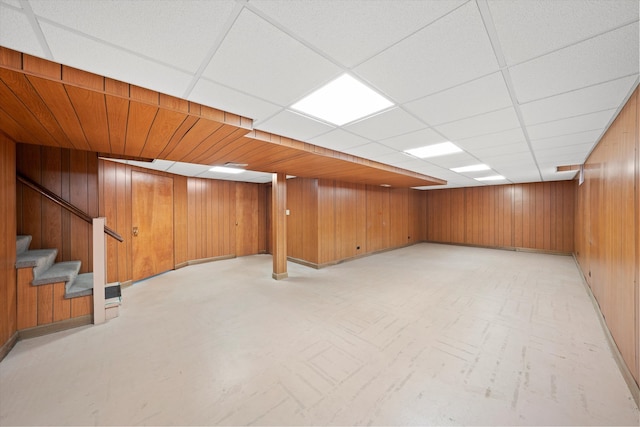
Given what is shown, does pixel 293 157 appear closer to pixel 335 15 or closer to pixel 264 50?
pixel 264 50

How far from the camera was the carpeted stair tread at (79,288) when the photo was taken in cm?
294

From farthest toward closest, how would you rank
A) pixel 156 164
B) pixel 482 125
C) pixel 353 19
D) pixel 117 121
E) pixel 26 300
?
pixel 156 164
pixel 26 300
pixel 482 125
pixel 117 121
pixel 353 19

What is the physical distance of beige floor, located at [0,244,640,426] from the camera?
5.64 feet

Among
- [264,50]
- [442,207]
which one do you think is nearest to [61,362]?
[264,50]

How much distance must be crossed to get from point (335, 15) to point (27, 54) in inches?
73.5

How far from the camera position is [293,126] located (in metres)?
2.63

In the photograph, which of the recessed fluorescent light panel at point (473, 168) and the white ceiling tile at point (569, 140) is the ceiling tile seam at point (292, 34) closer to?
the white ceiling tile at point (569, 140)

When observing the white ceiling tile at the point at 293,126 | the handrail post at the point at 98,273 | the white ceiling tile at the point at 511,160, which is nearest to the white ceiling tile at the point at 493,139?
the white ceiling tile at the point at 511,160

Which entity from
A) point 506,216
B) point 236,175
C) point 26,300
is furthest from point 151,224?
point 506,216

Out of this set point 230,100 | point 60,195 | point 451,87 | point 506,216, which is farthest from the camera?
point 506,216

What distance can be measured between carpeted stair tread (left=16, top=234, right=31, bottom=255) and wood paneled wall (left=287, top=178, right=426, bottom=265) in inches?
185

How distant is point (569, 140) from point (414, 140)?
2031mm

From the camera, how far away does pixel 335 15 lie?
1.14 meters

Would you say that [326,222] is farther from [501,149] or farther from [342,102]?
[342,102]
